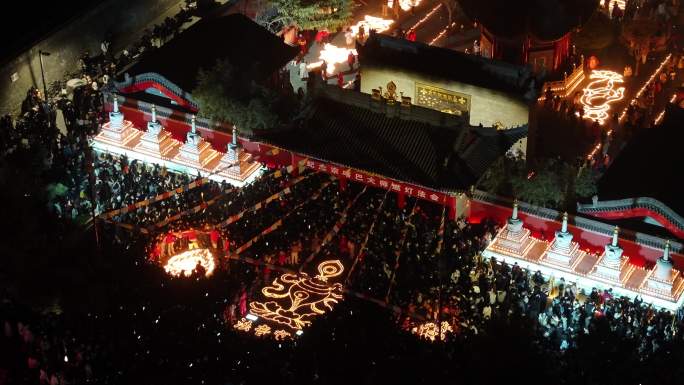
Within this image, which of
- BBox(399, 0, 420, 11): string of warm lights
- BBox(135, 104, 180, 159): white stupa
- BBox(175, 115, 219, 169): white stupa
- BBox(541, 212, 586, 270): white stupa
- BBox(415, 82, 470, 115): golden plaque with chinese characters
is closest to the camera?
BBox(541, 212, 586, 270): white stupa

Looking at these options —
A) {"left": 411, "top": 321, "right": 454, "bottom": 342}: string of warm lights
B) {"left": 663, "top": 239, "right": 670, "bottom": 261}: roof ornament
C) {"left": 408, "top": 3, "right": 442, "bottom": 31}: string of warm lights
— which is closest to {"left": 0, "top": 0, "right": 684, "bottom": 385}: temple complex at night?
{"left": 411, "top": 321, "right": 454, "bottom": 342}: string of warm lights

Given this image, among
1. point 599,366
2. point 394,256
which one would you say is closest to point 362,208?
point 394,256

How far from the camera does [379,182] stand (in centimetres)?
3766

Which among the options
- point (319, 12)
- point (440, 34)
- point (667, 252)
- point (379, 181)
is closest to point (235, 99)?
point (379, 181)

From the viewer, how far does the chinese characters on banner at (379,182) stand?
36781 millimetres

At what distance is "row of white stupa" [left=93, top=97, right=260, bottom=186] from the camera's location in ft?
131

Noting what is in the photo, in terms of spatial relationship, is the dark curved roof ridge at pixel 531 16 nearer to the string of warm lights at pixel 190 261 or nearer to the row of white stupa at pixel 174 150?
the row of white stupa at pixel 174 150

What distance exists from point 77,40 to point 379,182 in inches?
711

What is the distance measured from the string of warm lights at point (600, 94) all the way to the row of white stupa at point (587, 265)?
10.1 meters

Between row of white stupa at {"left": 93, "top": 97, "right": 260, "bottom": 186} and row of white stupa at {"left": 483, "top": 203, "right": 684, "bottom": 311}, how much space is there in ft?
30.9

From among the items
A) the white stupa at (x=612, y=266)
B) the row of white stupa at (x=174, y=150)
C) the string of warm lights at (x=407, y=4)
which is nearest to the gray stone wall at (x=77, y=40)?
the row of white stupa at (x=174, y=150)

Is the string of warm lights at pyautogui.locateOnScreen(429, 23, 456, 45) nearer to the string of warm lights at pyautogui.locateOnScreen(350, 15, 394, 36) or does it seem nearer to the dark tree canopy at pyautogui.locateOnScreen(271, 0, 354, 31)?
the string of warm lights at pyautogui.locateOnScreen(350, 15, 394, 36)

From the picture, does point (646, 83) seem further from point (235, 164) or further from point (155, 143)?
point (155, 143)

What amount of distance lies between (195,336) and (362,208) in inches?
349
